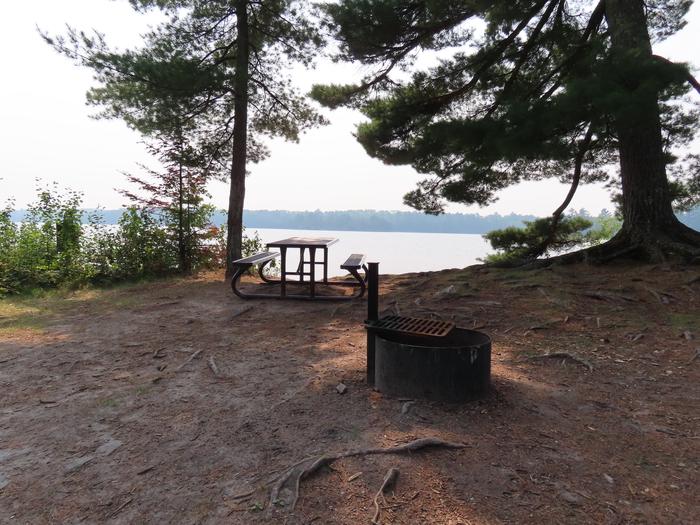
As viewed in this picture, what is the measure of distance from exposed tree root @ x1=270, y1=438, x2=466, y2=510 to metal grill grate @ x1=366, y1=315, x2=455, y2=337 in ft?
2.65

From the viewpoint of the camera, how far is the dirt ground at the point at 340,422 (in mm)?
1921

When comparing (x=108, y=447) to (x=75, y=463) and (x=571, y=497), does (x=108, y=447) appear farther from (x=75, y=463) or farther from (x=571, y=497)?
(x=571, y=497)

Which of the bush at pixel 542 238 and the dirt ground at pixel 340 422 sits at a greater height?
the bush at pixel 542 238

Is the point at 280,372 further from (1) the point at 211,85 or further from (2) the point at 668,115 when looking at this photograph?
(2) the point at 668,115

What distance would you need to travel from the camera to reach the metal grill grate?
300 centimetres

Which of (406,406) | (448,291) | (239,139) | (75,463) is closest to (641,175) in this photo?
(448,291)

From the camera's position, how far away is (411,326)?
3.16 metres

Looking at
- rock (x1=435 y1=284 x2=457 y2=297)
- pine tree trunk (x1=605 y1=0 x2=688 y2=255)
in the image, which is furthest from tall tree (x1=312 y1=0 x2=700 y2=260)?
rock (x1=435 y1=284 x2=457 y2=297)

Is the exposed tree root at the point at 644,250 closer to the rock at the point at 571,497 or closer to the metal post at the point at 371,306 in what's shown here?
the metal post at the point at 371,306

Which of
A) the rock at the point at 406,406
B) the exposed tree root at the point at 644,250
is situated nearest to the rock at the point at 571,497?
the rock at the point at 406,406

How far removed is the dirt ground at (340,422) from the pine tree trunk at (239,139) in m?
3.44

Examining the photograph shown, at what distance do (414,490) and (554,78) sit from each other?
7330 millimetres

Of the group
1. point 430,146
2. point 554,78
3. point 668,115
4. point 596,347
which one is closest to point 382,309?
point 596,347

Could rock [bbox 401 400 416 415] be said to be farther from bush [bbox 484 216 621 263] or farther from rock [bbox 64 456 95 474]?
bush [bbox 484 216 621 263]
